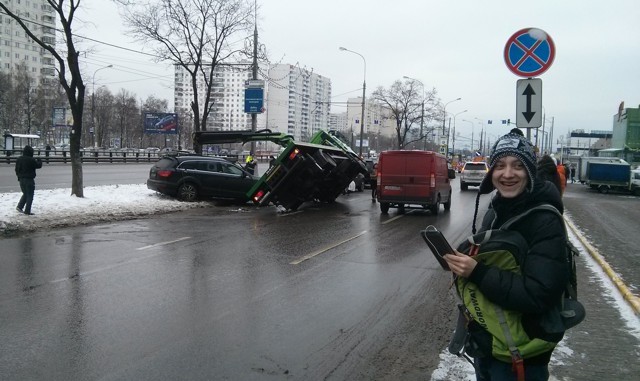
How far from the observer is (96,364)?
165 inches

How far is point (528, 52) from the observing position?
23.3 feet

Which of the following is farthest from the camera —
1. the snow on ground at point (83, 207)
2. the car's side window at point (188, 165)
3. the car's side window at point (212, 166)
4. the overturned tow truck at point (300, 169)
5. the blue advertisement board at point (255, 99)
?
the blue advertisement board at point (255, 99)

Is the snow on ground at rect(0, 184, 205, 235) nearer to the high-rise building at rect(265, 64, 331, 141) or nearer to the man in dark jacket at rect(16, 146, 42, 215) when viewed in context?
the man in dark jacket at rect(16, 146, 42, 215)

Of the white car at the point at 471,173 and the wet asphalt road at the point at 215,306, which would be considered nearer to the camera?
the wet asphalt road at the point at 215,306

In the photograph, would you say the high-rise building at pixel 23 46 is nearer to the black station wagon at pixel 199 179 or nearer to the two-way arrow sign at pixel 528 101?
the black station wagon at pixel 199 179

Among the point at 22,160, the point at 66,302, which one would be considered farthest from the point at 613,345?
the point at 22,160

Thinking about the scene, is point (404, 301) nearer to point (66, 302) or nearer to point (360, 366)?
point (360, 366)

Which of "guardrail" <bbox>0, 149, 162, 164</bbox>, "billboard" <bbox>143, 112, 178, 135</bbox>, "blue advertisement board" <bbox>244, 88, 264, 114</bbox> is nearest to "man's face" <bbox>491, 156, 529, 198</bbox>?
"blue advertisement board" <bbox>244, 88, 264, 114</bbox>

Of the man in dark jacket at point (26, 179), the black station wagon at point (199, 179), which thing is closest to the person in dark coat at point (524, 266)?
the man in dark jacket at point (26, 179)

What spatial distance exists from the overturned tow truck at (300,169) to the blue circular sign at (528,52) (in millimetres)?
9157

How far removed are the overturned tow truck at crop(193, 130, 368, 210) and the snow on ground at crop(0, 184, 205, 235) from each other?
268cm

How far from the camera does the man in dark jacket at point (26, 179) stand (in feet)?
40.4

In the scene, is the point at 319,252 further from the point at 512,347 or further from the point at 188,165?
the point at 188,165

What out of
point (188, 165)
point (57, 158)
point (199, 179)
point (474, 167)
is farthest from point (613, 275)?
point (57, 158)
